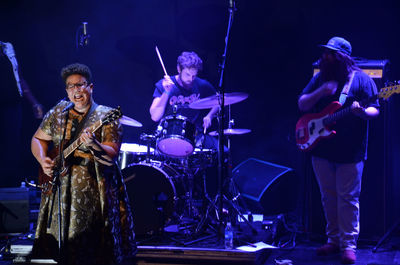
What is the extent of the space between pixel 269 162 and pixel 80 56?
3.30m

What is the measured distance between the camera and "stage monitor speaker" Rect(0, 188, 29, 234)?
540 cm

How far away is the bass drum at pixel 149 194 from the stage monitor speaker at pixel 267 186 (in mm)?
1174

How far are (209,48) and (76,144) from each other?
3.79 metres

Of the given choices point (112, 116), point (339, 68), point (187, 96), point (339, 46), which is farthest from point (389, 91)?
point (112, 116)

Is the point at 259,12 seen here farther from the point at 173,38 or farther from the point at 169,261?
the point at 169,261

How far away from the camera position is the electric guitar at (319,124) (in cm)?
433

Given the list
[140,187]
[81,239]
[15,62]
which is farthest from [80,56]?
[81,239]

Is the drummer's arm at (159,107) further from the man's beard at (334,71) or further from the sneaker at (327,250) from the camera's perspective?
the sneaker at (327,250)

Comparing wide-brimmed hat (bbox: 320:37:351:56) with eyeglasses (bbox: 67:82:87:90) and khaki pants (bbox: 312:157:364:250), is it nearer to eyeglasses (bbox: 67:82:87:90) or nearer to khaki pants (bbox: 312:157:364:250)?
khaki pants (bbox: 312:157:364:250)

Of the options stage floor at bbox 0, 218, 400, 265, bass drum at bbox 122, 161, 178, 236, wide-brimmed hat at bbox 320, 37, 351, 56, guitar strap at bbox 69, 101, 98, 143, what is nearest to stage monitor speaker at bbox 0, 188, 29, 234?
stage floor at bbox 0, 218, 400, 265

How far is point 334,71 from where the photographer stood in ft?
14.7

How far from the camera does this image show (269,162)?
6.32m

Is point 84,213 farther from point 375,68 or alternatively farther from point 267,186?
A: point 375,68

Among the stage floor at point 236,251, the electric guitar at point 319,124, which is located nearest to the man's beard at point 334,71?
the electric guitar at point 319,124
